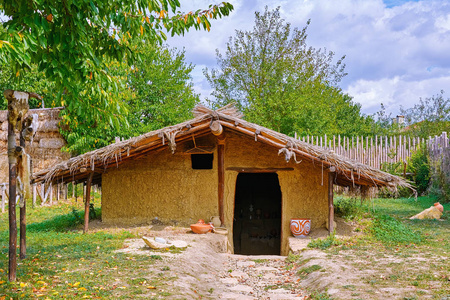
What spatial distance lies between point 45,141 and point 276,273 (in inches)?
539

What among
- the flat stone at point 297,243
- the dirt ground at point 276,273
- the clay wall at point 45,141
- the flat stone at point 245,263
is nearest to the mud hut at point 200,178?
the flat stone at point 297,243

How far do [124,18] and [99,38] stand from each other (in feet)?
1.87

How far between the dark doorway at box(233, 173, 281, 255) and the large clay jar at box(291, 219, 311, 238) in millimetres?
3504

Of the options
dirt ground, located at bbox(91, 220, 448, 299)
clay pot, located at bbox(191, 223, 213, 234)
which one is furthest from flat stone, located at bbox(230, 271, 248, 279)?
clay pot, located at bbox(191, 223, 213, 234)

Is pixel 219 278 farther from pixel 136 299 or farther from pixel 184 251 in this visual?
pixel 136 299

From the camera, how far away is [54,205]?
51.9 ft

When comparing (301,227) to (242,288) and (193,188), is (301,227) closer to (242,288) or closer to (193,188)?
(193,188)

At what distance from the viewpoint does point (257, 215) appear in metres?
14.2

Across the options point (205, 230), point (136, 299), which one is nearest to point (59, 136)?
point (205, 230)

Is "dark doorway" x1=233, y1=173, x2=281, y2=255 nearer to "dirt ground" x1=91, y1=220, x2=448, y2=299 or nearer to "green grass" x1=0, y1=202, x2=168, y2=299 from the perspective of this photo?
"dirt ground" x1=91, y1=220, x2=448, y2=299

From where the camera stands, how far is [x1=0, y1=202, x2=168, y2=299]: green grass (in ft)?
17.2

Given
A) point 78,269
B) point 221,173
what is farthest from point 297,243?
point 78,269

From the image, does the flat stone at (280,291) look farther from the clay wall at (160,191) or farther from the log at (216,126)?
the clay wall at (160,191)

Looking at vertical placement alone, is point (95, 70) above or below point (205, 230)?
above
